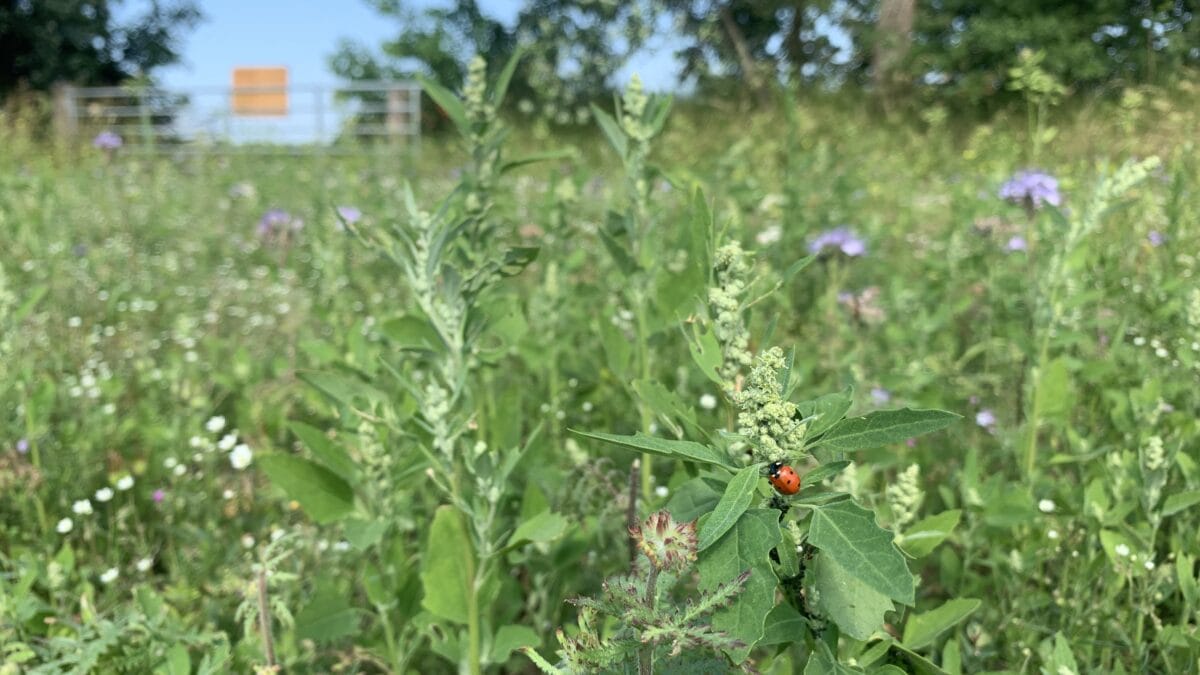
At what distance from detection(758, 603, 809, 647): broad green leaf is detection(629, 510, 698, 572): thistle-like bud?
0.59ft

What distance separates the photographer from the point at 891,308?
3127 mm

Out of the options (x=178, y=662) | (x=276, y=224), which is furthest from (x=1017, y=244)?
(x=276, y=224)

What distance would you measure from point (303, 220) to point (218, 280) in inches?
53.3

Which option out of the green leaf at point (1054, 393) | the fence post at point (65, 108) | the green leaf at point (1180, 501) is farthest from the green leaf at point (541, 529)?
the fence post at point (65, 108)

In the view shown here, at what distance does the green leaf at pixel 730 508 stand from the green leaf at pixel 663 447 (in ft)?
0.15

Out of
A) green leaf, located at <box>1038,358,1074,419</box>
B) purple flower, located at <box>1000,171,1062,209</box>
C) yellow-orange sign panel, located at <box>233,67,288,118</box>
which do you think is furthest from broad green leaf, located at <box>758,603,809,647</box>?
yellow-orange sign panel, located at <box>233,67,288,118</box>

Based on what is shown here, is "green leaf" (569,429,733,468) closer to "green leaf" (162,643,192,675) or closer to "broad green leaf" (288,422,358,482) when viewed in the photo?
"broad green leaf" (288,422,358,482)

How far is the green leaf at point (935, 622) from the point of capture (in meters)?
1.02

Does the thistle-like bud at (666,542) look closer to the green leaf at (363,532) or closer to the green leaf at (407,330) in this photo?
the green leaf at (363,532)

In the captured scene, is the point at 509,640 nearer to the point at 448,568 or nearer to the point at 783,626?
the point at 448,568

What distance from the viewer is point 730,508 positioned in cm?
74

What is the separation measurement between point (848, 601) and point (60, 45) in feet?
86.5

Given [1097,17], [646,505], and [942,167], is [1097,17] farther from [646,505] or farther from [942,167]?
[646,505]

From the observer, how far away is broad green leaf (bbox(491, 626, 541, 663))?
1.33 m
